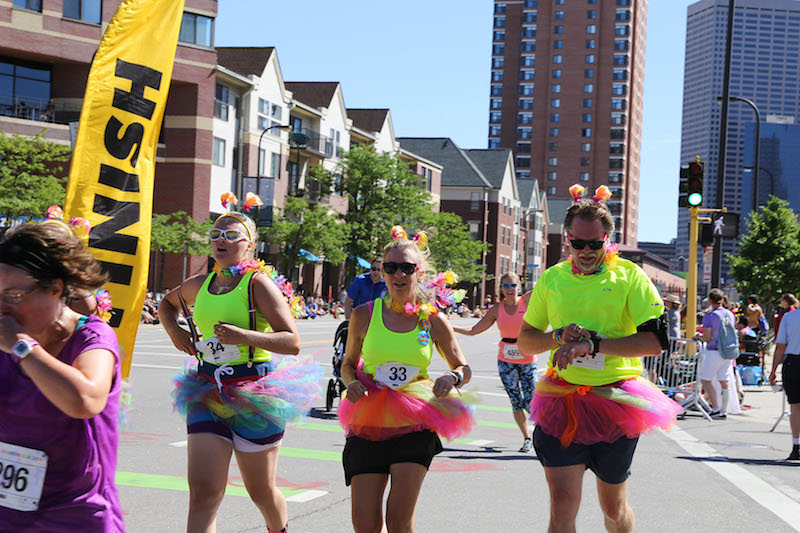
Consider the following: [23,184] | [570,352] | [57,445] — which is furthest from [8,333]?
[23,184]

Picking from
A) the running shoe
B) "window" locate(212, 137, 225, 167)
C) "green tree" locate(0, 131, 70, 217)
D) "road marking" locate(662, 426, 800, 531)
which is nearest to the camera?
"road marking" locate(662, 426, 800, 531)

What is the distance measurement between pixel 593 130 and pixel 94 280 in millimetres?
147644

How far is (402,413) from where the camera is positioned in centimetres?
515

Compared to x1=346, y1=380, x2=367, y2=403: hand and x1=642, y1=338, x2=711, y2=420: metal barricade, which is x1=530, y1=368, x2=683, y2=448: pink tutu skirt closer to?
x1=346, y1=380, x2=367, y2=403: hand

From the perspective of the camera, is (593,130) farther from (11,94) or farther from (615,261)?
(615,261)

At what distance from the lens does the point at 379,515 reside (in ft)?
16.2

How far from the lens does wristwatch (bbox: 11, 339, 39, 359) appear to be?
2.75m

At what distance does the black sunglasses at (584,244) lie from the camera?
17.0ft

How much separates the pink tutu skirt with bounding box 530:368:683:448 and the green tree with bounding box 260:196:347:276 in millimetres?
46182

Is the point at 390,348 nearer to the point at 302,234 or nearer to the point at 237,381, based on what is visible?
the point at 237,381

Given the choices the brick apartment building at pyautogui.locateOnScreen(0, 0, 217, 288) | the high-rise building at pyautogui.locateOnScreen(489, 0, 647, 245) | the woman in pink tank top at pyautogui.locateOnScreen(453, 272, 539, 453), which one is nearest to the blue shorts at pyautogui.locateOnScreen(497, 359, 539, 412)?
the woman in pink tank top at pyautogui.locateOnScreen(453, 272, 539, 453)

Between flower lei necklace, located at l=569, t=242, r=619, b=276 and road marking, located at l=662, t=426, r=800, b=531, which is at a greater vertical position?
flower lei necklace, located at l=569, t=242, r=619, b=276

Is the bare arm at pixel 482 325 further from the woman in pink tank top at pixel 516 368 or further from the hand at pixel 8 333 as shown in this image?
the hand at pixel 8 333

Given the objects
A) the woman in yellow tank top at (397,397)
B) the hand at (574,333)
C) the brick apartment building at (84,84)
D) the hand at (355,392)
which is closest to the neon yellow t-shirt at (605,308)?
the hand at (574,333)
